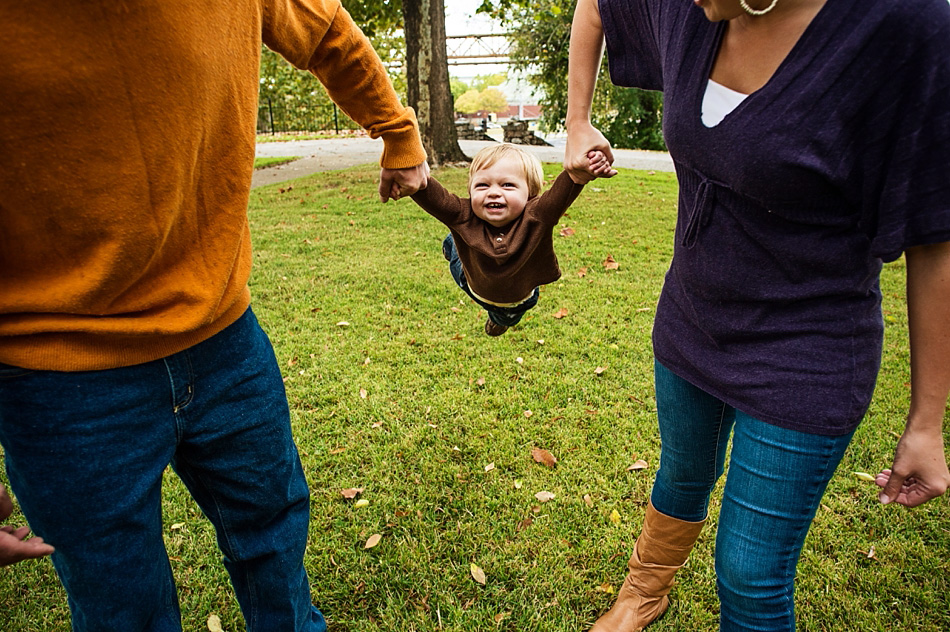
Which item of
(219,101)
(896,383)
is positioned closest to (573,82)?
(219,101)

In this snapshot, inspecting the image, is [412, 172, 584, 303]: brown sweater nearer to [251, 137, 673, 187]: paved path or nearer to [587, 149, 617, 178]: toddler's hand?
[587, 149, 617, 178]: toddler's hand

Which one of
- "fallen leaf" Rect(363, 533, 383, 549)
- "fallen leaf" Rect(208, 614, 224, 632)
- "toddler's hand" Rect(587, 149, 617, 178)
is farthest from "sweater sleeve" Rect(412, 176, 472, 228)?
"fallen leaf" Rect(208, 614, 224, 632)

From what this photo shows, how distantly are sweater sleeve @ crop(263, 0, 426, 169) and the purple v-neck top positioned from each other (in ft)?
2.31

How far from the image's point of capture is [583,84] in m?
1.95

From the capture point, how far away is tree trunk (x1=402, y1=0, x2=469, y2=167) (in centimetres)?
1128

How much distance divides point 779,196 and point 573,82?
0.85 meters

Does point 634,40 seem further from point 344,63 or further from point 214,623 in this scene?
point 214,623

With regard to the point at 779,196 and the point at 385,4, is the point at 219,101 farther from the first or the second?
the point at 385,4

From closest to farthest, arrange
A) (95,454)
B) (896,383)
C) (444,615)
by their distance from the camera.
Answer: (95,454), (444,615), (896,383)

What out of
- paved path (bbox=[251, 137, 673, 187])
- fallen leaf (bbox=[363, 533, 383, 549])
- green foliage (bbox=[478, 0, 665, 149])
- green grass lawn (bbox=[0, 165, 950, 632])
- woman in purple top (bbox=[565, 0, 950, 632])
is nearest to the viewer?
woman in purple top (bbox=[565, 0, 950, 632])

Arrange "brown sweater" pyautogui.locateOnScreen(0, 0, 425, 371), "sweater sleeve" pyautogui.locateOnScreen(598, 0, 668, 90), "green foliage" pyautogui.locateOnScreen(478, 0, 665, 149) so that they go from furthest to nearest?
"green foliage" pyautogui.locateOnScreen(478, 0, 665, 149) → "sweater sleeve" pyautogui.locateOnScreen(598, 0, 668, 90) → "brown sweater" pyautogui.locateOnScreen(0, 0, 425, 371)

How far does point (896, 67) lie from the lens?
119 centimetres

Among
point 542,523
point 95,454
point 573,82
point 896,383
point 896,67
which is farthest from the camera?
point 896,383

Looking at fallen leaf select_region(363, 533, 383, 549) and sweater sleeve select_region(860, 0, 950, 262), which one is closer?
sweater sleeve select_region(860, 0, 950, 262)
